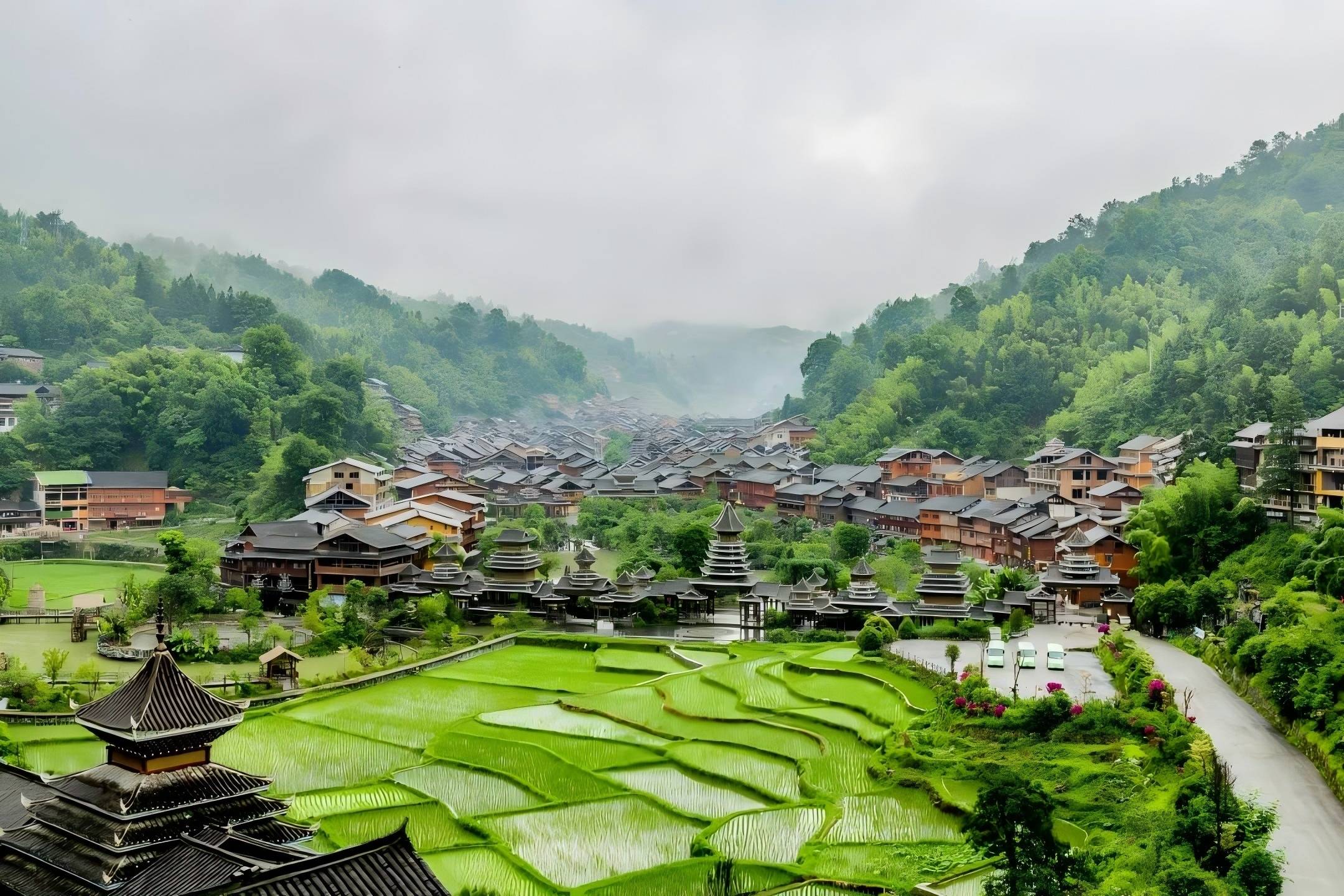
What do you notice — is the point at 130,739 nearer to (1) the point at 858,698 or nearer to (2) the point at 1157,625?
(1) the point at 858,698

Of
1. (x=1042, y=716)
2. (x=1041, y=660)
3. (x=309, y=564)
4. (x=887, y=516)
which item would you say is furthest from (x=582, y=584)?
(x=1042, y=716)

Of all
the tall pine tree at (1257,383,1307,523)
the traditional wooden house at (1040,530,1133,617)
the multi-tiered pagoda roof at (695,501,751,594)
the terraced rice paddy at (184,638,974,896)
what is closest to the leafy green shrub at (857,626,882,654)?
the terraced rice paddy at (184,638,974,896)

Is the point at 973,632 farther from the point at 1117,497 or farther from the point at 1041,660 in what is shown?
the point at 1117,497

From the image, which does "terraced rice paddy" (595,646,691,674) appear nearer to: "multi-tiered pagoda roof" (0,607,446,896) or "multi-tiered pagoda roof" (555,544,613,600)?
"multi-tiered pagoda roof" (555,544,613,600)

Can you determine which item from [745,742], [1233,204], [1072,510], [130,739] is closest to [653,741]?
[745,742]

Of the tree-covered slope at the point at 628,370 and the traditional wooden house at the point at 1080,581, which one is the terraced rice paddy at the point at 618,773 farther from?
the tree-covered slope at the point at 628,370

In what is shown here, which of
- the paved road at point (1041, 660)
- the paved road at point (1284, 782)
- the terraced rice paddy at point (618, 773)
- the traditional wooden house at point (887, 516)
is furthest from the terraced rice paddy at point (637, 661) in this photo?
the traditional wooden house at point (887, 516)
